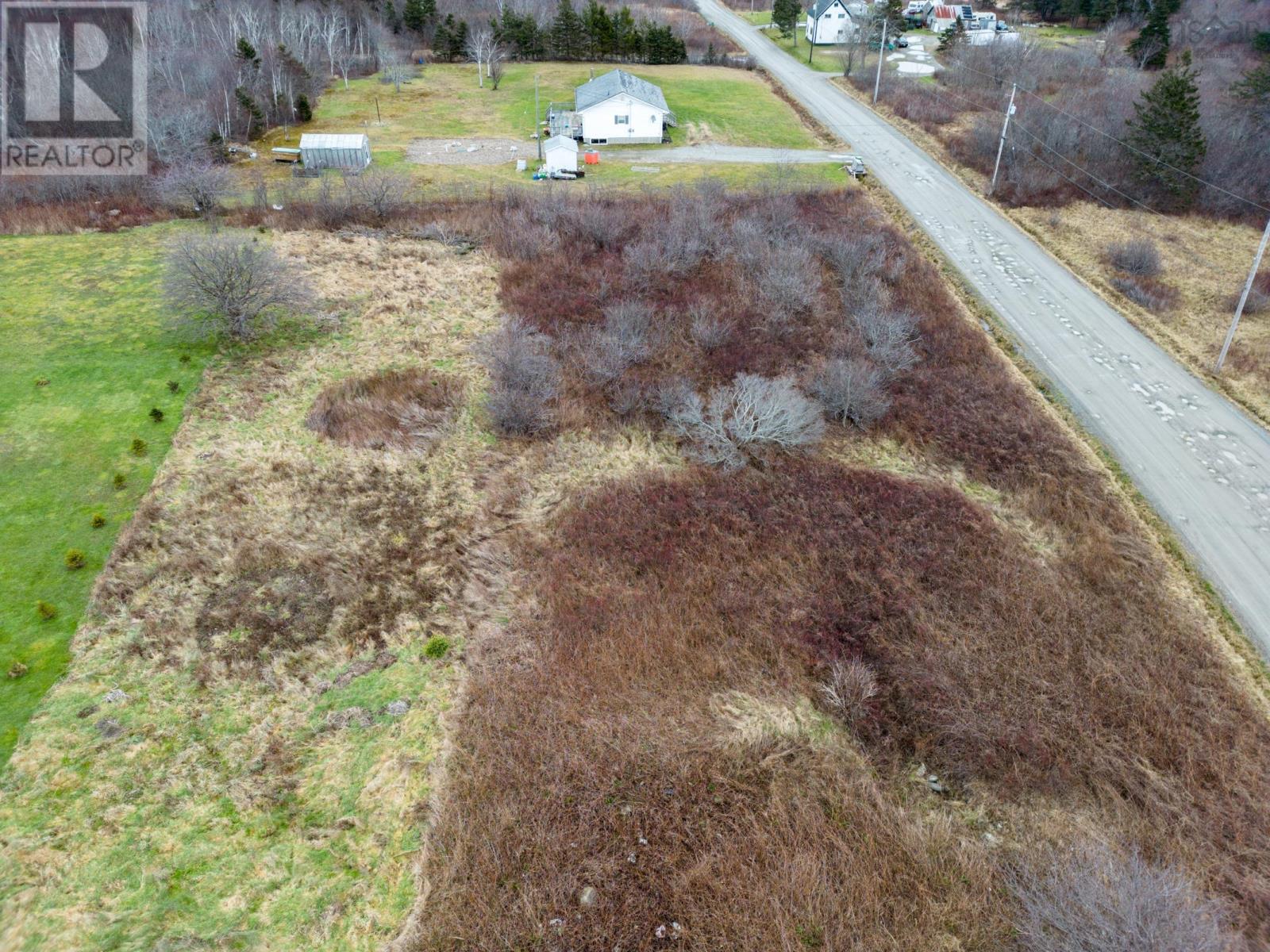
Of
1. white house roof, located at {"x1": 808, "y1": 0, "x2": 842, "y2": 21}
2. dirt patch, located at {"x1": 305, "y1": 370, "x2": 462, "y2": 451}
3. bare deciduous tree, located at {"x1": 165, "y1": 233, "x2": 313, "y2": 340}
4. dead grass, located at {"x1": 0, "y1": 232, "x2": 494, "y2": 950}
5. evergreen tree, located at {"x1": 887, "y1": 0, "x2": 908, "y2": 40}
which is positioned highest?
white house roof, located at {"x1": 808, "y1": 0, "x2": 842, "y2": 21}

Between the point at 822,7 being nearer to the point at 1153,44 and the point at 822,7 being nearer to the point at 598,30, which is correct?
the point at 598,30

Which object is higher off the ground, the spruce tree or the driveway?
the spruce tree

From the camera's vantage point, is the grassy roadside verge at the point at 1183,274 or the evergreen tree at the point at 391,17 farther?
the evergreen tree at the point at 391,17

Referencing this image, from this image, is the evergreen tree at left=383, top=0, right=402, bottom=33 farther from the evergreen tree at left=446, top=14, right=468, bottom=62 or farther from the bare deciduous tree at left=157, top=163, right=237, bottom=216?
the bare deciduous tree at left=157, top=163, right=237, bottom=216

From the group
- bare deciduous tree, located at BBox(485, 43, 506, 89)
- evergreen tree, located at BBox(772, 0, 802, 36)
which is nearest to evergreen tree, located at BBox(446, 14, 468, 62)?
bare deciduous tree, located at BBox(485, 43, 506, 89)

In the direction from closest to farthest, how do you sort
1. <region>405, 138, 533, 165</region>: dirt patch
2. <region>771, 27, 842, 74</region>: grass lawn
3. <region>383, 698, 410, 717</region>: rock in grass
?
<region>383, 698, 410, 717</region>: rock in grass → <region>405, 138, 533, 165</region>: dirt patch → <region>771, 27, 842, 74</region>: grass lawn

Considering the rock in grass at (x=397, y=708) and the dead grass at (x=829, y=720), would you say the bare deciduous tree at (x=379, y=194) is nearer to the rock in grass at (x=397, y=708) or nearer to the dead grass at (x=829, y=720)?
the dead grass at (x=829, y=720)

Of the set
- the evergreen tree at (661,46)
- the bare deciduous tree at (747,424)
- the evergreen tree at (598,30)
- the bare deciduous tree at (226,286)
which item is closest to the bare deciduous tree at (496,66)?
the evergreen tree at (598,30)

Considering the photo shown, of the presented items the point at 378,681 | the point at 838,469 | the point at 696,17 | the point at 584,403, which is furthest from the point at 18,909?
the point at 696,17
